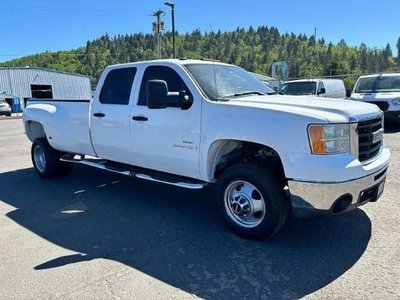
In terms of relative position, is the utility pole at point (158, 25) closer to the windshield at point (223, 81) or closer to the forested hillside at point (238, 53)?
the forested hillside at point (238, 53)

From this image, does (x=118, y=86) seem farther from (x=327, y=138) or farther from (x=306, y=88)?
(x=306, y=88)

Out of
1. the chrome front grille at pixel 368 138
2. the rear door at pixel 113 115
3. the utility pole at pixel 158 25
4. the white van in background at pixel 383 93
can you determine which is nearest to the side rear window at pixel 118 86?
the rear door at pixel 113 115

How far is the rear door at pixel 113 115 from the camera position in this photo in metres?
5.58

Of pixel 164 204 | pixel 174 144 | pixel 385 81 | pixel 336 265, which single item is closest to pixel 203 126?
pixel 174 144

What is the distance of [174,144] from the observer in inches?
191

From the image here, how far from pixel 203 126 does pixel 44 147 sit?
4106 mm

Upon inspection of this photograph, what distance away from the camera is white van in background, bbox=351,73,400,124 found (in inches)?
470

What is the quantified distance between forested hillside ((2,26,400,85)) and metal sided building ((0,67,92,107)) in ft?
35.2

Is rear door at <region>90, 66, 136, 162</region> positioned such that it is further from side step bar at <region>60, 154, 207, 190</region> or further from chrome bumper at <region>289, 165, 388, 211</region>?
chrome bumper at <region>289, 165, 388, 211</region>

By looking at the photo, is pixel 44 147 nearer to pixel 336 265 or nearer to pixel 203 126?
pixel 203 126

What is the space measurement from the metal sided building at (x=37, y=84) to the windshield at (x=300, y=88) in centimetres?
3443

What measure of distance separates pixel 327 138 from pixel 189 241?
1855mm

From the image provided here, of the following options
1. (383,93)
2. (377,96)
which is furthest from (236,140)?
(383,93)

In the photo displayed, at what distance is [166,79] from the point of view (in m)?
5.16
